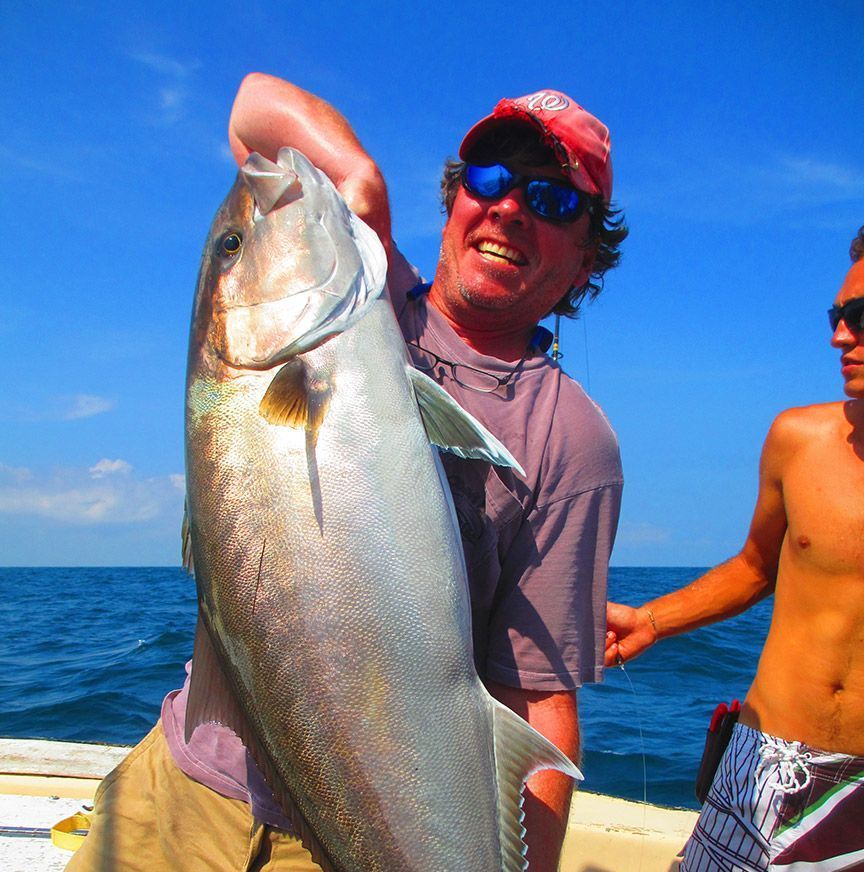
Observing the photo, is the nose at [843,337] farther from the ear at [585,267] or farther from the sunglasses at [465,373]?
the sunglasses at [465,373]

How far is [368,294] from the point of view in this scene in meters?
1.70

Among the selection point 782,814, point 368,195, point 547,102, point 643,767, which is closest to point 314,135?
point 368,195

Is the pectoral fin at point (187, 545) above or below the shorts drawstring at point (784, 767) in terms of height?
above

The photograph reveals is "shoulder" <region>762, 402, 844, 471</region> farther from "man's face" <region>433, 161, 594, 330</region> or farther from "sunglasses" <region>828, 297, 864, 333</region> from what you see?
"man's face" <region>433, 161, 594, 330</region>

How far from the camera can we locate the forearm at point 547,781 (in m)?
1.79

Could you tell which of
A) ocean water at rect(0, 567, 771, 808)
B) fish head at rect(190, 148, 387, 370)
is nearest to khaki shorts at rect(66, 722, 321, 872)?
fish head at rect(190, 148, 387, 370)

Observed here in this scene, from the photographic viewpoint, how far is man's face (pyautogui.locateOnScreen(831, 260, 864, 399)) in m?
→ 3.04

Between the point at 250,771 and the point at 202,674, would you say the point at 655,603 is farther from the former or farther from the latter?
the point at 202,674

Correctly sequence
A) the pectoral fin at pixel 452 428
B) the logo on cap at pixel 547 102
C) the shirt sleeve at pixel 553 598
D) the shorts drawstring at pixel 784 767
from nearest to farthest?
the pectoral fin at pixel 452 428 < the shirt sleeve at pixel 553 598 < the logo on cap at pixel 547 102 < the shorts drawstring at pixel 784 767

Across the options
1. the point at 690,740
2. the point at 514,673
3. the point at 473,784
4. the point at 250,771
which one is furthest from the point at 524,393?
the point at 690,740

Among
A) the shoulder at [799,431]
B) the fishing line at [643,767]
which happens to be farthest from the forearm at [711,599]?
the shoulder at [799,431]

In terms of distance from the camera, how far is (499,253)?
81.4 inches

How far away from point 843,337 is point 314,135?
230 centimetres

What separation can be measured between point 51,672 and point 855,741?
9.78 m
